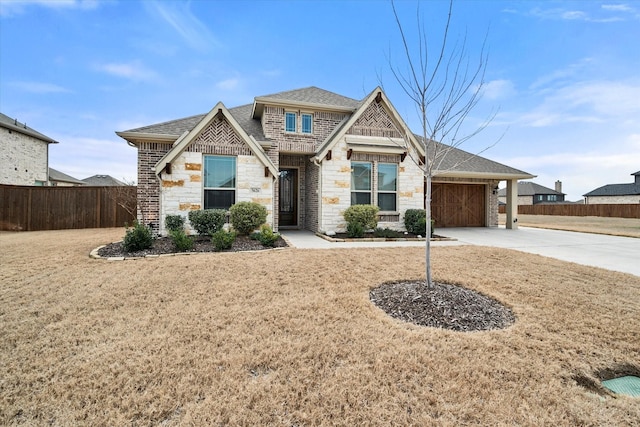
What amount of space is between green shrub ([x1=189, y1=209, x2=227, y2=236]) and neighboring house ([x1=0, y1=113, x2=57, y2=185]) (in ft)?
57.4

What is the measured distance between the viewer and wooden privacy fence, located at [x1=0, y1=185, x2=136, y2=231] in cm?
1375

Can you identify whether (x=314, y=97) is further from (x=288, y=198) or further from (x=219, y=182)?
(x=219, y=182)

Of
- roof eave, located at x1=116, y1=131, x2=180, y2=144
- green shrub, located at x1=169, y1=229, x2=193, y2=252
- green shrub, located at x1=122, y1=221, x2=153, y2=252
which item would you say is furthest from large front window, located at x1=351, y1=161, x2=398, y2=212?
green shrub, located at x1=122, y1=221, x2=153, y2=252

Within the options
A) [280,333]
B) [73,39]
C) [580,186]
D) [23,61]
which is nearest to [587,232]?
[280,333]

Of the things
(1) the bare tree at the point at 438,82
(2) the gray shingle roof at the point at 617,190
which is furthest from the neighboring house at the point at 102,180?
(2) the gray shingle roof at the point at 617,190

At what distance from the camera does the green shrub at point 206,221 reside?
9.52 m

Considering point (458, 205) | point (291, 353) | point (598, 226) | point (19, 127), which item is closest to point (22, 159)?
point (19, 127)

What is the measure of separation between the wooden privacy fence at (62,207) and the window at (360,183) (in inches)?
430

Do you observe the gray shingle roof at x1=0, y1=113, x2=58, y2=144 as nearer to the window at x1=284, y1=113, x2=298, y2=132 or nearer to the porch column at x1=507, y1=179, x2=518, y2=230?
the window at x1=284, y1=113, x2=298, y2=132

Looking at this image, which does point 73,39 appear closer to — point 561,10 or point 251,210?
point 251,210

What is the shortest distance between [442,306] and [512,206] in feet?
48.9

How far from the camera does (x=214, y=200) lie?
1050 centimetres

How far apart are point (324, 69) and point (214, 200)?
396 inches

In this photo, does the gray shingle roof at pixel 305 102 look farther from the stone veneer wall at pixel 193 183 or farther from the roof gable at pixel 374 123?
the stone veneer wall at pixel 193 183
